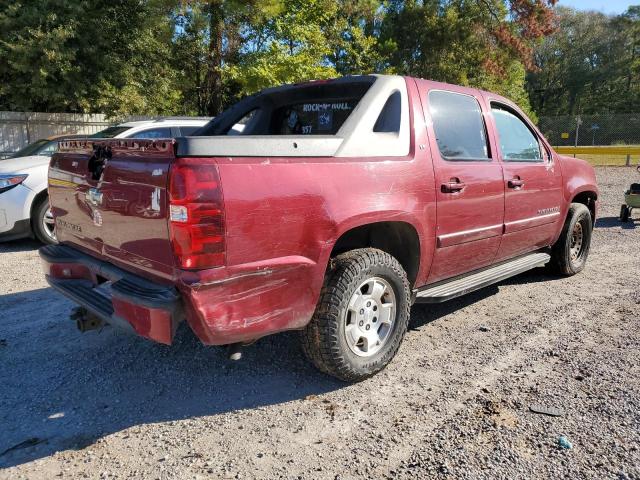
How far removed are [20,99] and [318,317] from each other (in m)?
16.9

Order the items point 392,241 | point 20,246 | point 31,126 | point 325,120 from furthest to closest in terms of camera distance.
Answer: point 31,126
point 20,246
point 325,120
point 392,241

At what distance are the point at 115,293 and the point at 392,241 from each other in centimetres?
188

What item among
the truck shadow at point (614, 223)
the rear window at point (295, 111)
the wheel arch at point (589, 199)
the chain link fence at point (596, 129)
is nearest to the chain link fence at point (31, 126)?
the rear window at point (295, 111)

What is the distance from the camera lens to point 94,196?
10.2 ft

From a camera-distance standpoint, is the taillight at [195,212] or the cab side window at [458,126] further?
the cab side window at [458,126]

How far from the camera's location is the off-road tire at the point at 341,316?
3039 millimetres

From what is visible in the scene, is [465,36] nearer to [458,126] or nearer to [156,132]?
[156,132]

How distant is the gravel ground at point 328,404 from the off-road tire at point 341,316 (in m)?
0.17

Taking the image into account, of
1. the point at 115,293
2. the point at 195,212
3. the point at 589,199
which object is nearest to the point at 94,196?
the point at 115,293

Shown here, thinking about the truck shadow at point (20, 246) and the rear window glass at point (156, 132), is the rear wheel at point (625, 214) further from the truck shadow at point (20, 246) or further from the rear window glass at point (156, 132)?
the truck shadow at point (20, 246)

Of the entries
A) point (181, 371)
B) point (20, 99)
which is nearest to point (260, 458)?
point (181, 371)

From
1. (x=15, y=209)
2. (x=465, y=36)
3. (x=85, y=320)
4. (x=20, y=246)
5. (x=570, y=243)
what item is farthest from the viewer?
(x=465, y=36)

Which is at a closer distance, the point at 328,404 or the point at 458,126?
the point at 328,404

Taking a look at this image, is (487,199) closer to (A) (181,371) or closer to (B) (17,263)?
(A) (181,371)
